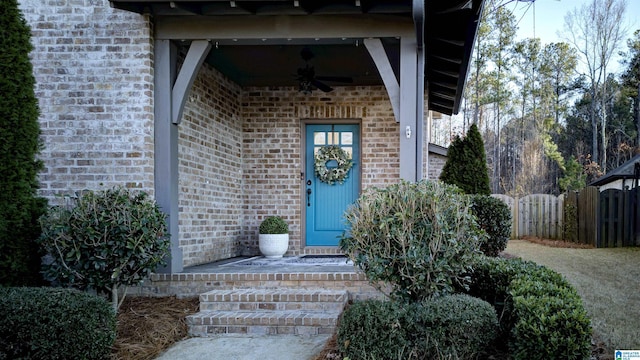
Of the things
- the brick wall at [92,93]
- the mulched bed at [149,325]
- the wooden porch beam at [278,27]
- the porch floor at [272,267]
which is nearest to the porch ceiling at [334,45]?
the wooden porch beam at [278,27]

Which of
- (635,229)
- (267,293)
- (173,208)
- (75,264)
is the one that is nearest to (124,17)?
(173,208)

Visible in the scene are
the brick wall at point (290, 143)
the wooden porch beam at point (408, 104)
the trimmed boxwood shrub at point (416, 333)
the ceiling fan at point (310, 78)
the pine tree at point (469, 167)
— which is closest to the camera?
the trimmed boxwood shrub at point (416, 333)

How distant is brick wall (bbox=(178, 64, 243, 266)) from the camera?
19.4 feet

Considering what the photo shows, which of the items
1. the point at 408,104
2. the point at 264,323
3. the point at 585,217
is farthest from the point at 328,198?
the point at 585,217

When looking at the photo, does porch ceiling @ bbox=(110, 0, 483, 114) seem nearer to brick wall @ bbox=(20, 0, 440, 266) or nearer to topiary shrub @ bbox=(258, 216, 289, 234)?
brick wall @ bbox=(20, 0, 440, 266)

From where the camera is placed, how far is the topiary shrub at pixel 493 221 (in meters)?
6.93

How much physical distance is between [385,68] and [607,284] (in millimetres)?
3700

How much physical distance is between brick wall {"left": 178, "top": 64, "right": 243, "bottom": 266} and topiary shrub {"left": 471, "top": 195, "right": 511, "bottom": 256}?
3.57 m

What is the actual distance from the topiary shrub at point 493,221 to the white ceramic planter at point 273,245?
277cm

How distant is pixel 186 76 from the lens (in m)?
5.25

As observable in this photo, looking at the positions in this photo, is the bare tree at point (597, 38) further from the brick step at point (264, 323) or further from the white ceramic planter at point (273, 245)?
the brick step at point (264, 323)

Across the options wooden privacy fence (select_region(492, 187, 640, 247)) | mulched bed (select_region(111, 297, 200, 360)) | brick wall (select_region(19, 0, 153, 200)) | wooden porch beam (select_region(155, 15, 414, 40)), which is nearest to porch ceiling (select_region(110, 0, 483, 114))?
wooden porch beam (select_region(155, 15, 414, 40))

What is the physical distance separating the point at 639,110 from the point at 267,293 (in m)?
20.9

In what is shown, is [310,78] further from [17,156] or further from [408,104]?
[17,156]
